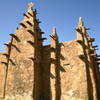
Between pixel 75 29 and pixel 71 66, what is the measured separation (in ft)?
13.5

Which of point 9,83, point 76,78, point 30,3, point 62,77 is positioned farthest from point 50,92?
point 30,3

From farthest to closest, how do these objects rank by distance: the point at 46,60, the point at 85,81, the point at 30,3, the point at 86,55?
1. the point at 30,3
2. the point at 46,60
3. the point at 86,55
4. the point at 85,81

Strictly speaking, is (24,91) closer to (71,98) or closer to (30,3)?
(71,98)

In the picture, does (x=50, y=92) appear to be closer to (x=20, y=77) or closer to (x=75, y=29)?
(x=20, y=77)

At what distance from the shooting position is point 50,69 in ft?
43.7

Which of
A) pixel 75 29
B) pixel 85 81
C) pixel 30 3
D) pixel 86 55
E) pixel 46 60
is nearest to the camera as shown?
pixel 85 81

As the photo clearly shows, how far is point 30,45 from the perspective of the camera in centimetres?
1383

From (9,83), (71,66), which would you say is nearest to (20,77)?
(9,83)

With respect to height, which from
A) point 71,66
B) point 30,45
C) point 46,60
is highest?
point 30,45

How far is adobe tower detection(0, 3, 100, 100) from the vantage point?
11.9 metres

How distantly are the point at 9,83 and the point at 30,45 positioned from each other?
4619 mm

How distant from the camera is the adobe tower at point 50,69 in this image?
470 inches

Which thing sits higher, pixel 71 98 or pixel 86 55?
pixel 86 55

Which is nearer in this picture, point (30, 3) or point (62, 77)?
point (62, 77)
